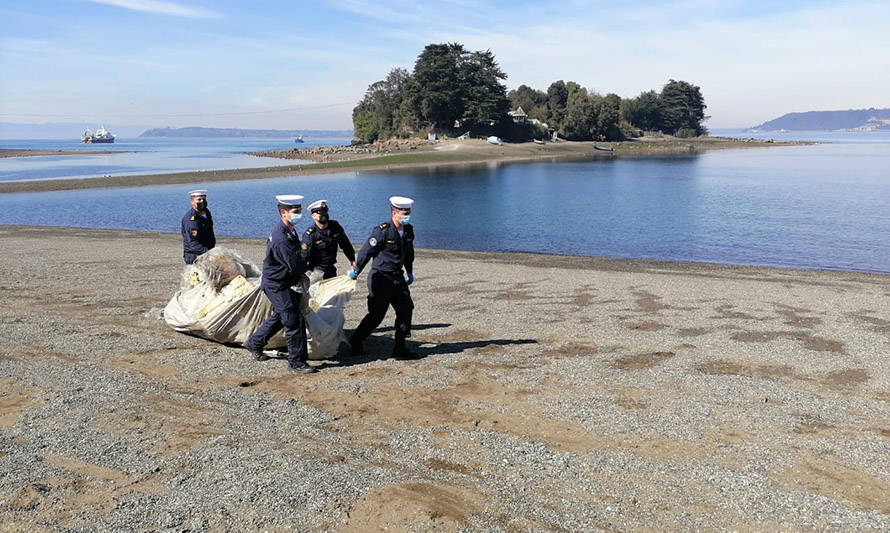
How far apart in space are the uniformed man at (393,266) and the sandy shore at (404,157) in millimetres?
51507

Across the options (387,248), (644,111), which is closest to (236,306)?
(387,248)

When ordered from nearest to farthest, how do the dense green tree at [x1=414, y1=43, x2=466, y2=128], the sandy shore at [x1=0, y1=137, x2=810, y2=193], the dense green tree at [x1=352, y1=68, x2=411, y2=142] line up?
the sandy shore at [x1=0, y1=137, x2=810, y2=193]
the dense green tree at [x1=414, y1=43, x2=466, y2=128]
the dense green tree at [x1=352, y1=68, x2=411, y2=142]

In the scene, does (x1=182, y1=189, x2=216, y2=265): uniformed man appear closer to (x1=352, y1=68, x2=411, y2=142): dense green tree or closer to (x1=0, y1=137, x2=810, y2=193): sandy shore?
(x1=0, y1=137, x2=810, y2=193): sandy shore

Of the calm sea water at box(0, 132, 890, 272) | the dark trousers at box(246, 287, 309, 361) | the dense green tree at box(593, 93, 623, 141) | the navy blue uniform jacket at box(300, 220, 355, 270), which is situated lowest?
the calm sea water at box(0, 132, 890, 272)

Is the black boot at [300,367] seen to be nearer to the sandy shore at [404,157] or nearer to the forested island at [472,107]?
the sandy shore at [404,157]

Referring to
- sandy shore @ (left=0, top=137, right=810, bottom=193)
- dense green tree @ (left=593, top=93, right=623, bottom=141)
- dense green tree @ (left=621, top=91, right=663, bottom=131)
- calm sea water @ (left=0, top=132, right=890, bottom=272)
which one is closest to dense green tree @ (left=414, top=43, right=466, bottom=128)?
sandy shore @ (left=0, top=137, right=810, bottom=193)

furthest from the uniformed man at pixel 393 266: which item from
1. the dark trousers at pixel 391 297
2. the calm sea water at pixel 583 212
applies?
the calm sea water at pixel 583 212

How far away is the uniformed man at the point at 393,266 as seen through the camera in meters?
9.48

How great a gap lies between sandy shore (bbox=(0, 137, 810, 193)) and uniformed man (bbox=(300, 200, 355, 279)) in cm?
5022

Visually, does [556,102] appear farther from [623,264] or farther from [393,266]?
[393,266]

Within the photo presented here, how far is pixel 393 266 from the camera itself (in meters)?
9.59

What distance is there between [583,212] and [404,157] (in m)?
47.1

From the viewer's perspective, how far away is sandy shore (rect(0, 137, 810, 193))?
187 ft

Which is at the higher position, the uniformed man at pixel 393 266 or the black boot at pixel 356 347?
the uniformed man at pixel 393 266
